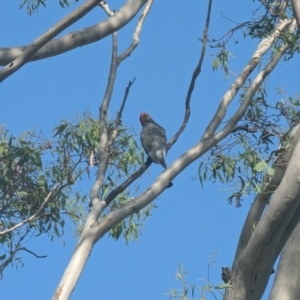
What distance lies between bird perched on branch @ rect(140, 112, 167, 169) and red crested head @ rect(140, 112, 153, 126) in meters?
0.09

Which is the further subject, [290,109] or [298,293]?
[290,109]

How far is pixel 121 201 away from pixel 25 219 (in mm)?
A: 979

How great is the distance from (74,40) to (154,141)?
9.12 ft

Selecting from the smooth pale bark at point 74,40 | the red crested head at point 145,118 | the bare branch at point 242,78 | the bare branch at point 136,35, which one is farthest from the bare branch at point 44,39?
the red crested head at point 145,118

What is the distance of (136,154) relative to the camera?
7.12 meters

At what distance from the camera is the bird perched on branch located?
6832mm

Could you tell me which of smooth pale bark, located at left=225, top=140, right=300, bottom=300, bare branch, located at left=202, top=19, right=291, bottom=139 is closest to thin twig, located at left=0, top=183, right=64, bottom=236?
bare branch, located at left=202, top=19, right=291, bottom=139

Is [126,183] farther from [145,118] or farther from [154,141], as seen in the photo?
[145,118]

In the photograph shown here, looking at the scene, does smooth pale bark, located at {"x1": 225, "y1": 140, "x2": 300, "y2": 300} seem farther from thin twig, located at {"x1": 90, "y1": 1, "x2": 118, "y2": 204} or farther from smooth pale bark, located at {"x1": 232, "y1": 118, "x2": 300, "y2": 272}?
thin twig, located at {"x1": 90, "y1": 1, "x2": 118, "y2": 204}

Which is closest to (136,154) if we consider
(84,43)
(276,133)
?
(276,133)

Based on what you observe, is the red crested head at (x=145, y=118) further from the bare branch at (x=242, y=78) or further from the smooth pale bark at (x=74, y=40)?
the smooth pale bark at (x=74, y=40)

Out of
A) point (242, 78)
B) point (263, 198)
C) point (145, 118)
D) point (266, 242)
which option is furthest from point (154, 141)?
point (266, 242)

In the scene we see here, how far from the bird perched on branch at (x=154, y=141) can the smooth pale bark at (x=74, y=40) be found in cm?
200

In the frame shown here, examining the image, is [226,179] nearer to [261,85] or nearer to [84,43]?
[261,85]
